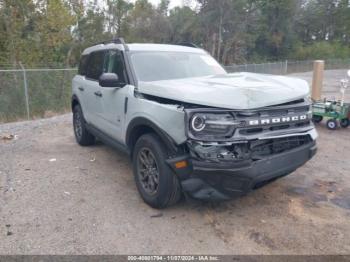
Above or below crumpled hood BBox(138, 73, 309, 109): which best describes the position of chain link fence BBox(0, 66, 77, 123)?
below

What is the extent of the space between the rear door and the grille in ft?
9.18

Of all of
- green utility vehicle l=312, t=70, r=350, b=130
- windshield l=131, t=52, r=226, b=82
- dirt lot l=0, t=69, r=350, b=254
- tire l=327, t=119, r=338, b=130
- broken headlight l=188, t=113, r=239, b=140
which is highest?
windshield l=131, t=52, r=226, b=82

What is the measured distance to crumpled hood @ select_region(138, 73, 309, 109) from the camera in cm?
311

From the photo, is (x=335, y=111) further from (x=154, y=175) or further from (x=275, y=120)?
(x=154, y=175)

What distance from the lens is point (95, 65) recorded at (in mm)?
5578

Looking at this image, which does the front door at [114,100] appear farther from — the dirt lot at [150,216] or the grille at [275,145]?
the grille at [275,145]

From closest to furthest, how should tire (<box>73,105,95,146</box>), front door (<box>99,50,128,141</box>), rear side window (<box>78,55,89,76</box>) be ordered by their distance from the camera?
1. front door (<box>99,50,128,141</box>)
2. rear side window (<box>78,55,89,76</box>)
3. tire (<box>73,105,95,146</box>)

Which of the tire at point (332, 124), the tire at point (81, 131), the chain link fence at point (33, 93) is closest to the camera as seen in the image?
the tire at point (81, 131)

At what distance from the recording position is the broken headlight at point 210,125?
10.1ft

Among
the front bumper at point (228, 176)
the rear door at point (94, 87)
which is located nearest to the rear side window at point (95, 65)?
the rear door at point (94, 87)

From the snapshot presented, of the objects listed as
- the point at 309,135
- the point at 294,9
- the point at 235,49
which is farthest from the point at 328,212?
the point at 294,9

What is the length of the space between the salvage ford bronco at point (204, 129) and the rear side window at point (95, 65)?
0.83m

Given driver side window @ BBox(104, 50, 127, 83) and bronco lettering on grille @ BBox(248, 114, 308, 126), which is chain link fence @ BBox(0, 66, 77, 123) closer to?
driver side window @ BBox(104, 50, 127, 83)

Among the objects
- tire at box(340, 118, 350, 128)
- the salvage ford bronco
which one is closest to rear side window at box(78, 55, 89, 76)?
the salvage ford bronco
